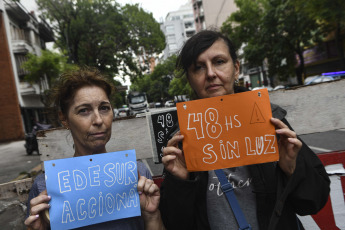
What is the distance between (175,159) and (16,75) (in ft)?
79.4

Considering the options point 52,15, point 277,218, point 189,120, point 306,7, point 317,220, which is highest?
point 52,15

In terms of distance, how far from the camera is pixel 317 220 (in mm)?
2332

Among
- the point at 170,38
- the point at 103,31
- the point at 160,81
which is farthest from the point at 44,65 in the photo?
the point at 170,38

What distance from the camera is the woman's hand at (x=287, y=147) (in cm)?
138

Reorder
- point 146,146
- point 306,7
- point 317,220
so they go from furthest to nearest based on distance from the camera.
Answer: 1. point 306,7
2. point 146,146
3. point 317,220

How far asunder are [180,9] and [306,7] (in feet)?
297

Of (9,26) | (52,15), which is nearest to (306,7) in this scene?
(52,15)

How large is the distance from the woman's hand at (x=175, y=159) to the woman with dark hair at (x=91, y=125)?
15 centimetres

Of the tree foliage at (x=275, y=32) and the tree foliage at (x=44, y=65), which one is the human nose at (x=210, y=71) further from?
the tree foliage at (x=44, y=65)

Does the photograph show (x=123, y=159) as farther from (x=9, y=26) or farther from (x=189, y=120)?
(x=9, y=26)

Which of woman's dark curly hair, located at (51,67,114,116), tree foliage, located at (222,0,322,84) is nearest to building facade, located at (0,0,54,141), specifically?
tree foliage, located at (222,0,322,84)

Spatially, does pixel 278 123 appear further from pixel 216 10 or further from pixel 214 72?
pixel 216 10

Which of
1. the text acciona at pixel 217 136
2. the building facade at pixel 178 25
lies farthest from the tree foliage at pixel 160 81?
the text acciona at pixel 217 136

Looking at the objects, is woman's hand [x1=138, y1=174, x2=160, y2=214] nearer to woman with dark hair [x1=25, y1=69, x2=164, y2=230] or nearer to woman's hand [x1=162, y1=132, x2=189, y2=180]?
woman with dark hair [x1=25, y1=69, x2=164, y2=230]
